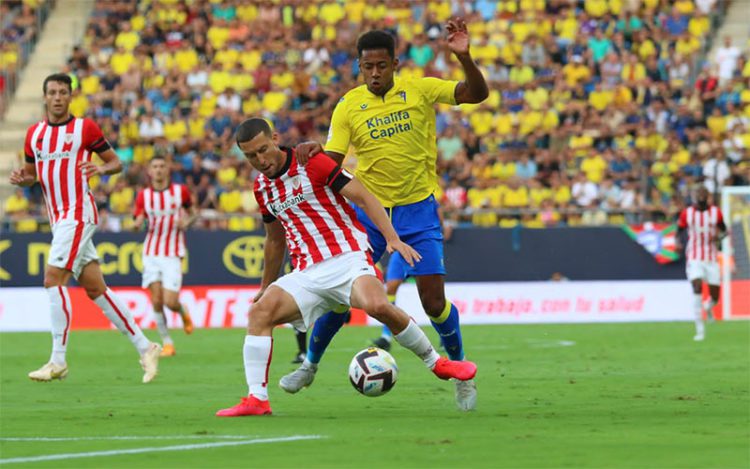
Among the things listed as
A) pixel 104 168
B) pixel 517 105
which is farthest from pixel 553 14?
pixel 104 168

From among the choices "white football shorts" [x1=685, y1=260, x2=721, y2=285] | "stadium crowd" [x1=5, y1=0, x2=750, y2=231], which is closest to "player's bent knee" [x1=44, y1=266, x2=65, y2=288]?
"white football shorts" [x1=685, y1=260, x2=721, y2=285]

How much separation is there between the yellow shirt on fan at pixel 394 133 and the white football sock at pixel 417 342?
136 centimetres

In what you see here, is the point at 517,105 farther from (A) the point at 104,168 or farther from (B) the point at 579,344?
(A) the point at 104,168

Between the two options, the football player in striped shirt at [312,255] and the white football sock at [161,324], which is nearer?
the football player in striped shirt at [312,255]

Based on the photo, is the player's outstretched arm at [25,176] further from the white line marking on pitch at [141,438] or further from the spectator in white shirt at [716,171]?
the spectator in white shirt at [716,171]

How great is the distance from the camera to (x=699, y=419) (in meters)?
9.50

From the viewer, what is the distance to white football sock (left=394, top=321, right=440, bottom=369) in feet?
32.8

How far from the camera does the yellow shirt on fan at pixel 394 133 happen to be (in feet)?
36.1

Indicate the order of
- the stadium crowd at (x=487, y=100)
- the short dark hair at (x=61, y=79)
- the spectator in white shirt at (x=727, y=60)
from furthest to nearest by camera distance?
1. the spectator in white shirt at (x=727, y=60)
2. the stadium crowd at (x=487, y=100)
3. the short dark hair at (x=61, y=79)

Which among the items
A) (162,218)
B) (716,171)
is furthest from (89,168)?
(716,171)

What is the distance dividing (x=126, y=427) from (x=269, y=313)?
1.21 m

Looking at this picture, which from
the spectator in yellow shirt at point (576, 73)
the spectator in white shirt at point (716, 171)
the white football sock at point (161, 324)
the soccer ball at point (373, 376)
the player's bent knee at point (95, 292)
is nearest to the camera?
the soccer ball at point (373, 376)

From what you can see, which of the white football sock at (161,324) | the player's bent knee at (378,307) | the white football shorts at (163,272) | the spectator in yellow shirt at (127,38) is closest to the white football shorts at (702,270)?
the white football shorts at (163,272)

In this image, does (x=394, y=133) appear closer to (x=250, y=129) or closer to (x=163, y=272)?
(x=250, y=129)
